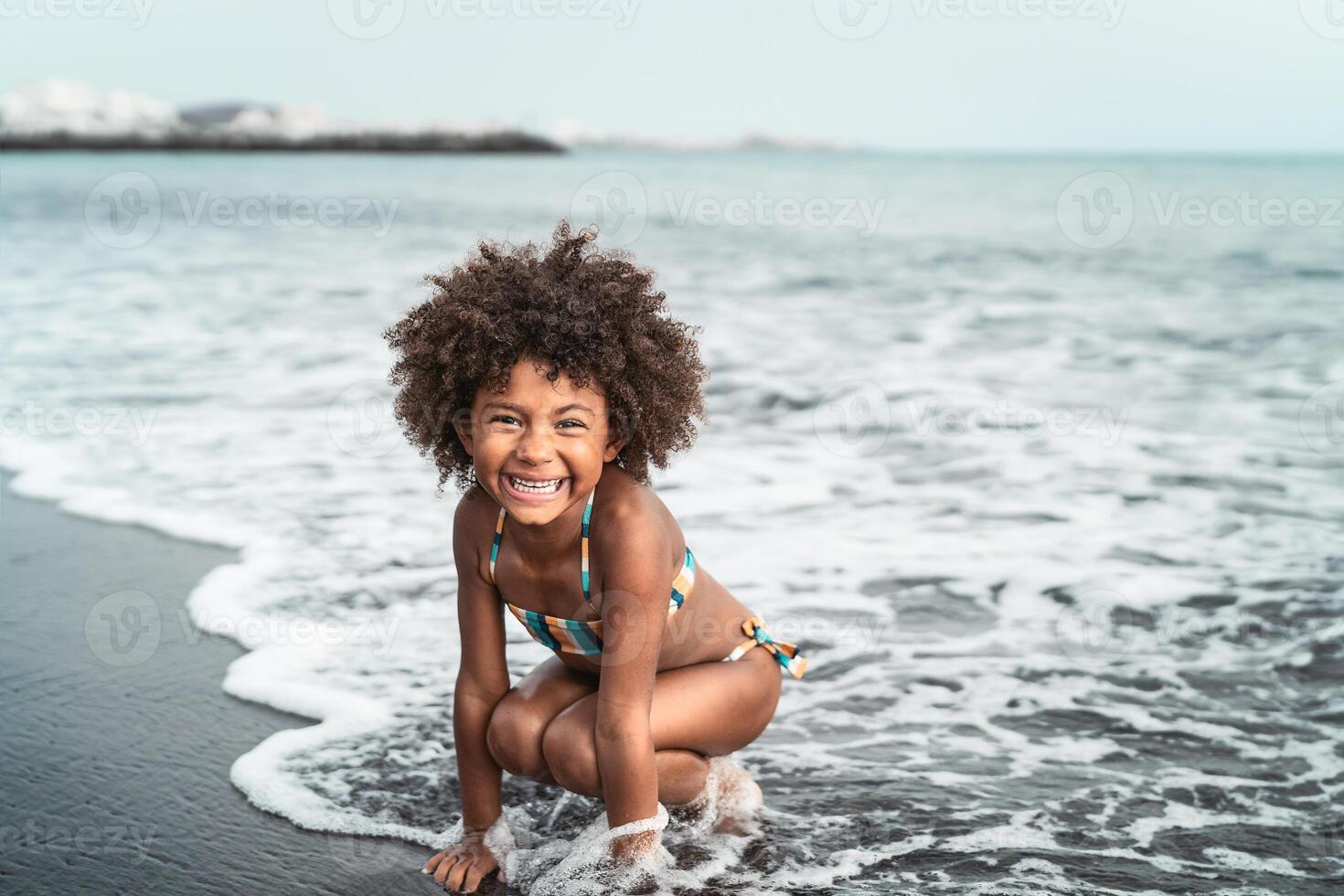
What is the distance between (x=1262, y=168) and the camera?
47094 mm

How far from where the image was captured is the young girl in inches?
105

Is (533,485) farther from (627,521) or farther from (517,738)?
(517,738)

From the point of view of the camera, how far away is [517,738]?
2.91m

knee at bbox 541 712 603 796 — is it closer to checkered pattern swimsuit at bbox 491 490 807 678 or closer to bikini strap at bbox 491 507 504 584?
checkered pattern swimsuit at bbox 491 490 807 678

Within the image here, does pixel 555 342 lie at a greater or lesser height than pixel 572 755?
greater

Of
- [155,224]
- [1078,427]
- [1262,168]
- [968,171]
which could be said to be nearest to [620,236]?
[155,224]

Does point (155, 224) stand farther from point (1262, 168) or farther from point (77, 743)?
point (1262, 168)

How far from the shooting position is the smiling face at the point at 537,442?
8.72 ft

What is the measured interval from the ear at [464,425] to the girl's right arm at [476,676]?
18 centimetres

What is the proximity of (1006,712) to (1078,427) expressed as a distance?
4.08 metres

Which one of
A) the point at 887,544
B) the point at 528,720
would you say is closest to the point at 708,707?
the point at 528,720

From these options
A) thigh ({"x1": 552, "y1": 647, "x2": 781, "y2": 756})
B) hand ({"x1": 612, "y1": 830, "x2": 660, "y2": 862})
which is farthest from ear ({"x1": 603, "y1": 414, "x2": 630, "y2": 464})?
hand ({"x1": 612, "y1": 830, "x2": 660, "y2": 862})

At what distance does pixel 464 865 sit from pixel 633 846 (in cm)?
38

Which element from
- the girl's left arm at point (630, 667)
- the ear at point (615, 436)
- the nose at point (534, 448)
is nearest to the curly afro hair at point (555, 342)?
the ear at point (615, 436)
